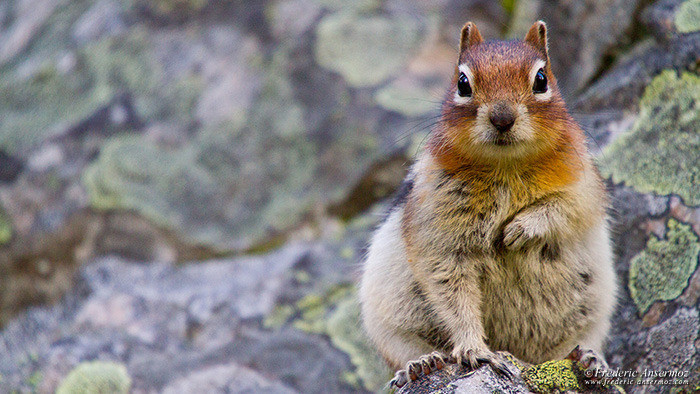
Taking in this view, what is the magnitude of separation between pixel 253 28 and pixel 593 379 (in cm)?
581

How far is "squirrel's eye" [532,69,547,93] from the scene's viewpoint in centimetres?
369

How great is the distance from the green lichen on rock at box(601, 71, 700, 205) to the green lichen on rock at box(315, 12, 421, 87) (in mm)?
2931

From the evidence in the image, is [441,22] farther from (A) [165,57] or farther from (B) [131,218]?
(B) [131,218]

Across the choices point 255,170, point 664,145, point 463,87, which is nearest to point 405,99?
point 255,170

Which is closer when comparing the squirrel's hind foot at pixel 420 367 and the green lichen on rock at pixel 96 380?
the squirrel's hind foot at pixel 420 367

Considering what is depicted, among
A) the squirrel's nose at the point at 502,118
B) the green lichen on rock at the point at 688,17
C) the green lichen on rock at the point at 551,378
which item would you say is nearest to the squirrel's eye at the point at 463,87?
the squirrel's nose at the point at 502,118

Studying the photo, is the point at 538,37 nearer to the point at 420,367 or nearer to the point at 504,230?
the point at 504,230

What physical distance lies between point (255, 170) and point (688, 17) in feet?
14.0

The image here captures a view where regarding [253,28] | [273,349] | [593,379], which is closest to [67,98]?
[253,28]

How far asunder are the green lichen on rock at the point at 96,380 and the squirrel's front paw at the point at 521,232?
9.87ft

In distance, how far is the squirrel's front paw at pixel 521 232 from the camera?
3.60m

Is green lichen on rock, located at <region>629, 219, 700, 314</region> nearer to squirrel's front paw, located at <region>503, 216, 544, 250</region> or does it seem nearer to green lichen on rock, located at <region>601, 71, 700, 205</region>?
green lichen on rock, located at <region>601, 71, 700, 205</region>

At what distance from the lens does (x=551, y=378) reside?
3359mm

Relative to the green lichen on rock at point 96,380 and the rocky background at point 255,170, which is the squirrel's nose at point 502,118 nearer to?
the rocky background at point 255,170
